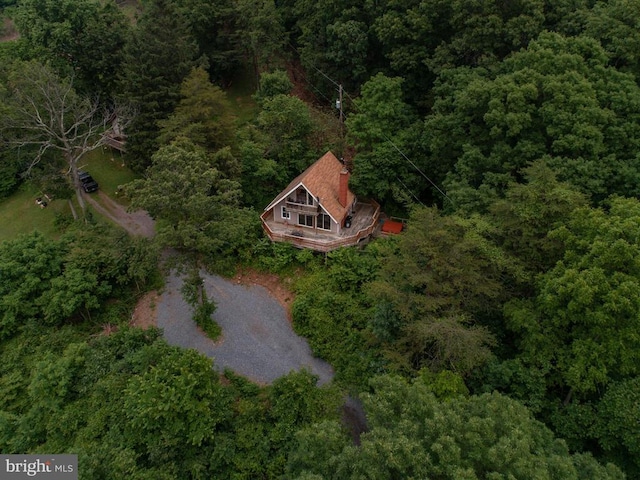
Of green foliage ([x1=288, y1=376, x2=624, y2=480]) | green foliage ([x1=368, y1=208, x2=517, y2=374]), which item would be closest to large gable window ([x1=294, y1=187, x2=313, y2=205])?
green foliage ([x1=368, y1=208, x2=517, y2=374])

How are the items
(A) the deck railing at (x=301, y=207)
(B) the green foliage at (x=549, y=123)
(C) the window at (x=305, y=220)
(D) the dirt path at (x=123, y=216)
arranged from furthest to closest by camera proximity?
(D) the dirt path at (x=123, y=216) → (C) the window at (x=305, y=220) → (A) the deck railing at (x=301, y=207) → (B) the green foliage at (x=549, y=123)

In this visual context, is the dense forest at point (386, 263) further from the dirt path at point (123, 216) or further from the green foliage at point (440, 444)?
the dirt path at point (123, 216)

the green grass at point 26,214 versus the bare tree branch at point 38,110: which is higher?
the bare tree branch at point 38,110

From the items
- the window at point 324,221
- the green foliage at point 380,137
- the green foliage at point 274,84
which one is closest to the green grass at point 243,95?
the green foliage at point 274,84

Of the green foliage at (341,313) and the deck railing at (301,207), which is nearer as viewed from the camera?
the green foliage at (341,313)

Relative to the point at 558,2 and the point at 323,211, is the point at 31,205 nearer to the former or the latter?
the point at 323,211

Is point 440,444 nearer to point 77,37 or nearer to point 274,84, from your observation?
point 274,84

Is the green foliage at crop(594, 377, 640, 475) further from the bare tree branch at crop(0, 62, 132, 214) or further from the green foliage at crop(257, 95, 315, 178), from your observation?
the bare tree branch at crop(0, 62, 132, 214)

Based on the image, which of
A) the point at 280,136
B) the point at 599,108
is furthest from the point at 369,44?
the point at 599,108
